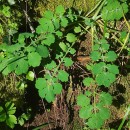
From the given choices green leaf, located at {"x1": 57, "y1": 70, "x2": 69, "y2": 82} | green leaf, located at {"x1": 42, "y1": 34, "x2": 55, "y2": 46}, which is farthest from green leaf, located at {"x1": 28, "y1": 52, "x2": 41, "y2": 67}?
green leaf, located at {"x1": 57, "y1": 70, "x2": 69, "y2": 82}

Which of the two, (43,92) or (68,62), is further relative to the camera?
(68,62)

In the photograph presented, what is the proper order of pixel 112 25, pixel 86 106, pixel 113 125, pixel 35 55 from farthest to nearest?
pixel 113 125 < pixel 112 25 < pixel 86 106 < pixel 35 55

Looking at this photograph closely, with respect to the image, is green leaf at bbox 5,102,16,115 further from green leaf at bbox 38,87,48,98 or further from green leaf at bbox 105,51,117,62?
green leaf at bbox 105,51,117,62

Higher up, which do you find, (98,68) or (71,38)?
(71,38)

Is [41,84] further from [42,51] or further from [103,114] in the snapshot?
[103,114]

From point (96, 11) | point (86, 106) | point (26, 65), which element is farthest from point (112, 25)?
point (26, 65)

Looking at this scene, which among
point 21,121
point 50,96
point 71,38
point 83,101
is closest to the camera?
point 50,96

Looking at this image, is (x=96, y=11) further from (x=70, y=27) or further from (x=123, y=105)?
(x=123, y=105)

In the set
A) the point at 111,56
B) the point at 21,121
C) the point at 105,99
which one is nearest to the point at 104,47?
the point at 111,56
